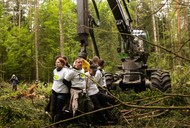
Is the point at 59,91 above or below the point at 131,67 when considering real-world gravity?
below

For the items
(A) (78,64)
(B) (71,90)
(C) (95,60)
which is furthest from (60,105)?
(C) (95,60)

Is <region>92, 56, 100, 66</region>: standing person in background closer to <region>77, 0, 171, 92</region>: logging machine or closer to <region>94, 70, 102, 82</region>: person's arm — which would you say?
<region>94, 70, 102, 82</region>: person's arm

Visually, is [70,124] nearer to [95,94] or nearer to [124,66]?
[95,94]

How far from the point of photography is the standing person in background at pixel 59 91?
688 centimetres

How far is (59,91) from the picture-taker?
691 cm

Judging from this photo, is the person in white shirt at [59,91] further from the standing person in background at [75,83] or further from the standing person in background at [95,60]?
the standing person in background at [95,60]

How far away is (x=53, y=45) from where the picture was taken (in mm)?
36906

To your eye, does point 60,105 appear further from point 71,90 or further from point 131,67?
point 131,67

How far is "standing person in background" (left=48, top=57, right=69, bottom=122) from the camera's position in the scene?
22.6 ft

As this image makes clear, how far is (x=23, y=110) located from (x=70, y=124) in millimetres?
1588

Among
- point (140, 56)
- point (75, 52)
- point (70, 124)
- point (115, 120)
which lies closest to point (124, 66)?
point (140, 56)

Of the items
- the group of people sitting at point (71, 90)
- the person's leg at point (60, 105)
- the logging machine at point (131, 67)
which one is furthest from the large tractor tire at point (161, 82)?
the person's leg at point (60, 105)

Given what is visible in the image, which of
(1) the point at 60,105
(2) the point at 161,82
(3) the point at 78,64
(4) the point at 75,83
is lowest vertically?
(1) the point at 60,105

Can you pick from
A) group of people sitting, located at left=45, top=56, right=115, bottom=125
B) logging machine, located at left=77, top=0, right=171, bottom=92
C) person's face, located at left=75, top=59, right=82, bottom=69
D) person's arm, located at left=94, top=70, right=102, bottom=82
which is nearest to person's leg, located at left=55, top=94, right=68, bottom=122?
group of people sitting, located at left=45, top=56, right=115, bottom=125
